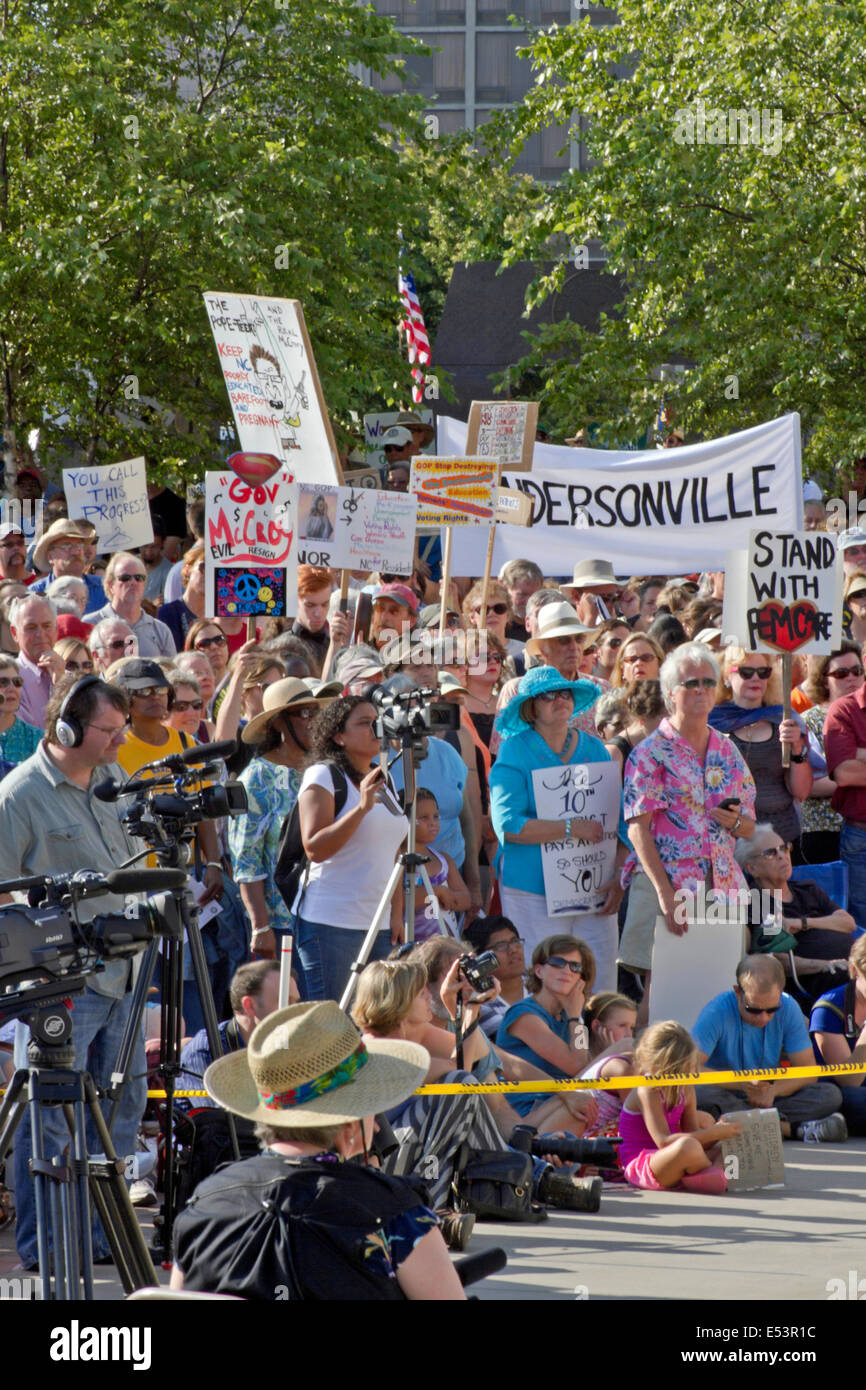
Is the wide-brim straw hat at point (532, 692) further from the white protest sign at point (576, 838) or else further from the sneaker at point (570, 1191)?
the sneaker at point (570, 1191)

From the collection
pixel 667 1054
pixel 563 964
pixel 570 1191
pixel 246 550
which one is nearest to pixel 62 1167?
pixel 570 1191

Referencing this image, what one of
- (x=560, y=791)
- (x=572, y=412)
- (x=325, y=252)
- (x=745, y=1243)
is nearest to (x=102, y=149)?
(x=325, y=252)

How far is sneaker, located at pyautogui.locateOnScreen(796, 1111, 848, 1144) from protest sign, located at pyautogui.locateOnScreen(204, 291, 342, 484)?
5538 mm

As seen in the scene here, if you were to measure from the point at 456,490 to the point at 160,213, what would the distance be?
32.2 feet

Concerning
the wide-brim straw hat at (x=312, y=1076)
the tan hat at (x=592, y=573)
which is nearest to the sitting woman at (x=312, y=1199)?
the wide-brim straw hat at (x=312, y=1076)

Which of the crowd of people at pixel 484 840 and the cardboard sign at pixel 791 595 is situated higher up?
the cardboard sign at pixel 791 595

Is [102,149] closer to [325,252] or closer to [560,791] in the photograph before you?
[325,252]

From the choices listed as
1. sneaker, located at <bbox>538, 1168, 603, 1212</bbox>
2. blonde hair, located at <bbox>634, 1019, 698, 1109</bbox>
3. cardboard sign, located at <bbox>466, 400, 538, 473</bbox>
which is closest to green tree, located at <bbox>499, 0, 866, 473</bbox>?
cardboard sign, located at <bbox>466, 400, 538, 473</bbox>

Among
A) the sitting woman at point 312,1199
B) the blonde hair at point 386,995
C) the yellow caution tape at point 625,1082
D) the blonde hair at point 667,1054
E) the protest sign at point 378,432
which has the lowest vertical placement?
the yellow caution tape at point 625,1082

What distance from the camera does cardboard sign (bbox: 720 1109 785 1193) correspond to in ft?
23.3

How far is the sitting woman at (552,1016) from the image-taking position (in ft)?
24.6

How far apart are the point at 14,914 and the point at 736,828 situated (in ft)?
16.4

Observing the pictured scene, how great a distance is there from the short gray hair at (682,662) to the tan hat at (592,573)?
3.51 meters

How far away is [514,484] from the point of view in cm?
1269
